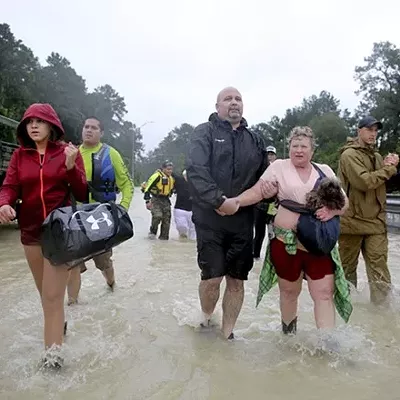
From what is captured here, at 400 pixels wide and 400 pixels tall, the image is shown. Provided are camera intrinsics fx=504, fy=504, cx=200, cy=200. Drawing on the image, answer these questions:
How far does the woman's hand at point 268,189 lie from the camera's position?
Result: 3.79m

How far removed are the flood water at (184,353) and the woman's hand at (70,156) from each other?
1330mm

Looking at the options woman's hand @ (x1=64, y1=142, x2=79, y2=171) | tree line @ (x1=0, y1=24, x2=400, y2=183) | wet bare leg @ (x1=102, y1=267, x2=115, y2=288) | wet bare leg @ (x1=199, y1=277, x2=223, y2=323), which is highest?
tree line @ (x1=0, y1=24, x2=400, y2=183)

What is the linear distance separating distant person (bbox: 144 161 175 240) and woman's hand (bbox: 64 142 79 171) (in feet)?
27.0

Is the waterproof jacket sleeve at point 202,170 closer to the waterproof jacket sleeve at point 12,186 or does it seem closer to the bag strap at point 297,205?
the bag strap at point 297,205

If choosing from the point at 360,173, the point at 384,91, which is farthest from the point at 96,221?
the point at 384,91

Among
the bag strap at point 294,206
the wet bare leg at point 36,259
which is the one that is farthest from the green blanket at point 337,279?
the wet bare leg at point 36,259

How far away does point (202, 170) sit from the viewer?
151 inches

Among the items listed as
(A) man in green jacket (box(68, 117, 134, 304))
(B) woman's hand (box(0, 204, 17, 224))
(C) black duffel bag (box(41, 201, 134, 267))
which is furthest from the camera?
(A) man in green jacket (box(68, 117, 134, 304))

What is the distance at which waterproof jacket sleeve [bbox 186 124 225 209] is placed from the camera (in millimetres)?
3701

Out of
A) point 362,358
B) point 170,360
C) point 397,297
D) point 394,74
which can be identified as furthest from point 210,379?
point 394,74

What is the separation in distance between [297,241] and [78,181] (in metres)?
1.65

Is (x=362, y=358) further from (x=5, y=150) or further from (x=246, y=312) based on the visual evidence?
(x=5, y=150)

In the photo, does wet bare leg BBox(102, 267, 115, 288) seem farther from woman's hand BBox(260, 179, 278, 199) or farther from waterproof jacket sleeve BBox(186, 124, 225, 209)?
woman's hand BBox(260, 179, 278, 199)

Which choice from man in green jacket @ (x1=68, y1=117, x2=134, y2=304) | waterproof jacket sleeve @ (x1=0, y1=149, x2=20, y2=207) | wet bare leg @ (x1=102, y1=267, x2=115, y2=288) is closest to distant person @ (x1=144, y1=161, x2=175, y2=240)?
wet bare leg @ (x1=102, y1=267, x2=115, y2=288)
